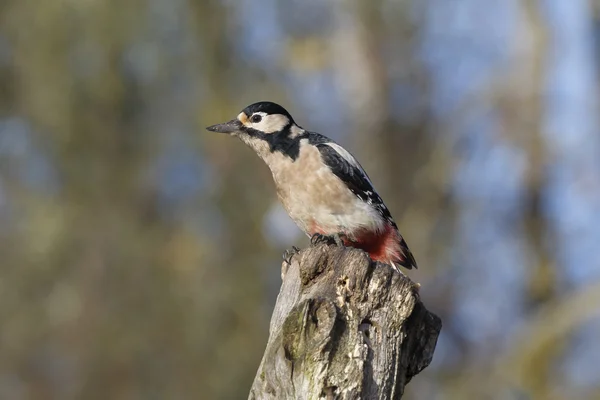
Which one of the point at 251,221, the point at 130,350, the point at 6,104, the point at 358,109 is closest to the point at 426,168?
the point at 358,109

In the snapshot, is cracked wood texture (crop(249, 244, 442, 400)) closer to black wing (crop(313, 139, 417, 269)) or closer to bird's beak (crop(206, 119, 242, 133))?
black wing (crop(313, 139, 417, 269))

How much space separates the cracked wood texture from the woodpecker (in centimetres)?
138

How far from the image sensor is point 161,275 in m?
12.0

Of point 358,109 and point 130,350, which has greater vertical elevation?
point 358,109

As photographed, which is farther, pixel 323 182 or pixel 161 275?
pixel 161 275

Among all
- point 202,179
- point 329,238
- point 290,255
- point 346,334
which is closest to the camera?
point 346,334

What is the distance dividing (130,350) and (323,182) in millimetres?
7127

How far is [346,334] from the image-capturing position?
313cm

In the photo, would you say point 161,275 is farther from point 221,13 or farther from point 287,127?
point 287,127

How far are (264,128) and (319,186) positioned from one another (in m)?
0.57

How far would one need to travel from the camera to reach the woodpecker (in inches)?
195

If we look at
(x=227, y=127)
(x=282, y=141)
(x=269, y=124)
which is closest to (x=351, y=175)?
(x=282, y=141)

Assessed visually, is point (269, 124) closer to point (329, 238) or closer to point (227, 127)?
point (227, 127)

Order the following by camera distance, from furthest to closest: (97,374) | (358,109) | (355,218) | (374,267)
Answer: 1. (358,109)
2. (97,374)
3. (355,218)
4. (374,267)
